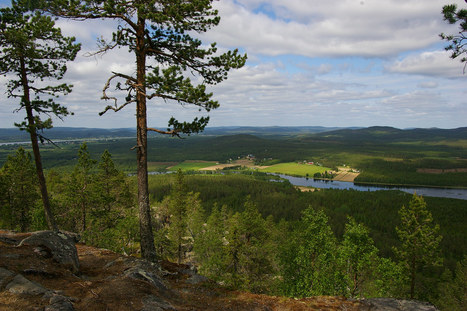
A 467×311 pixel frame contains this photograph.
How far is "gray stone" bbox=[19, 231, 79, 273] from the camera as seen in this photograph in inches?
437

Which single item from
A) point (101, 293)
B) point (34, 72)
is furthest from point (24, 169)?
point (101, 293)

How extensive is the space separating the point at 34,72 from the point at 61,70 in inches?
57.8

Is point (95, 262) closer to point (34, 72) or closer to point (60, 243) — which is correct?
point (60, 243)

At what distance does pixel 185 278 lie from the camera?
40.5ft

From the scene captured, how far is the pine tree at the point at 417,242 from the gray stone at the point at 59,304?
25.1 metres

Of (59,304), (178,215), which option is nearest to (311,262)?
(178,215)

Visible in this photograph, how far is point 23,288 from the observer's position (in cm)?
784

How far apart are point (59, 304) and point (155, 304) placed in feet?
9.36

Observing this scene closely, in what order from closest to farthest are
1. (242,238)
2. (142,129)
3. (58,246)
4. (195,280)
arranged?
(58,246) → (142,129) → (195,280) → (242,238)

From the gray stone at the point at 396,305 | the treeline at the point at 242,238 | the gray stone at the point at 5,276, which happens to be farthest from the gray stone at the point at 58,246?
the gray stone at the point at 396,305

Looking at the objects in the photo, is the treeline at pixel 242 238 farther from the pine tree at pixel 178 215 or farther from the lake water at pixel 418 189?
the lake water at pixel 418 189

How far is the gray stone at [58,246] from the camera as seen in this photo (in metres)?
11.1

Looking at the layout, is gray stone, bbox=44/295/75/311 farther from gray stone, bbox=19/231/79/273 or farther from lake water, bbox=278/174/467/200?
lake water, bbox=278/174/467/200

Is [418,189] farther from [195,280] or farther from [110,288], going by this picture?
[110,288]
